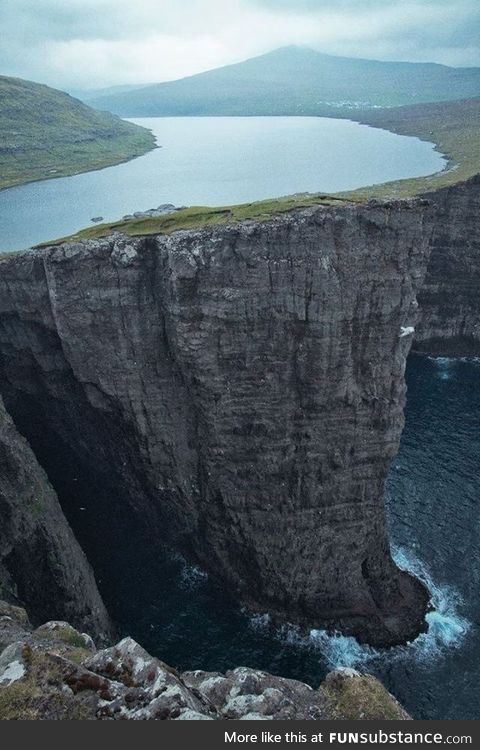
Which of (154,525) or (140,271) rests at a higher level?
(140,271)

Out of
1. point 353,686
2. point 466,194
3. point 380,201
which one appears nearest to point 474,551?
point 380,201

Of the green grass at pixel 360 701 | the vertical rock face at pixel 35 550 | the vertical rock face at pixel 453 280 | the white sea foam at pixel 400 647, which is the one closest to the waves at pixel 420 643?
the white sea foam at pixel 400 647

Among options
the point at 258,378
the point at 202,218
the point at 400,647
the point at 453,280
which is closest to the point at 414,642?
the point at 400,647

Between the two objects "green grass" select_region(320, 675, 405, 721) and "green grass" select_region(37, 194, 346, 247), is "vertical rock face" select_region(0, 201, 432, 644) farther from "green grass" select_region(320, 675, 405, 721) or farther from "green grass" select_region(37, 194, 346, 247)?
"green grass" select_region(320, 675, 405, 721)

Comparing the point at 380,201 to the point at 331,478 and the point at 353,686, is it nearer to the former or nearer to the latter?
the point at 331,478

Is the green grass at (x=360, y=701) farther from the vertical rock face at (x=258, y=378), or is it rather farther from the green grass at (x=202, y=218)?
the green grass at (x=202, y=218)
